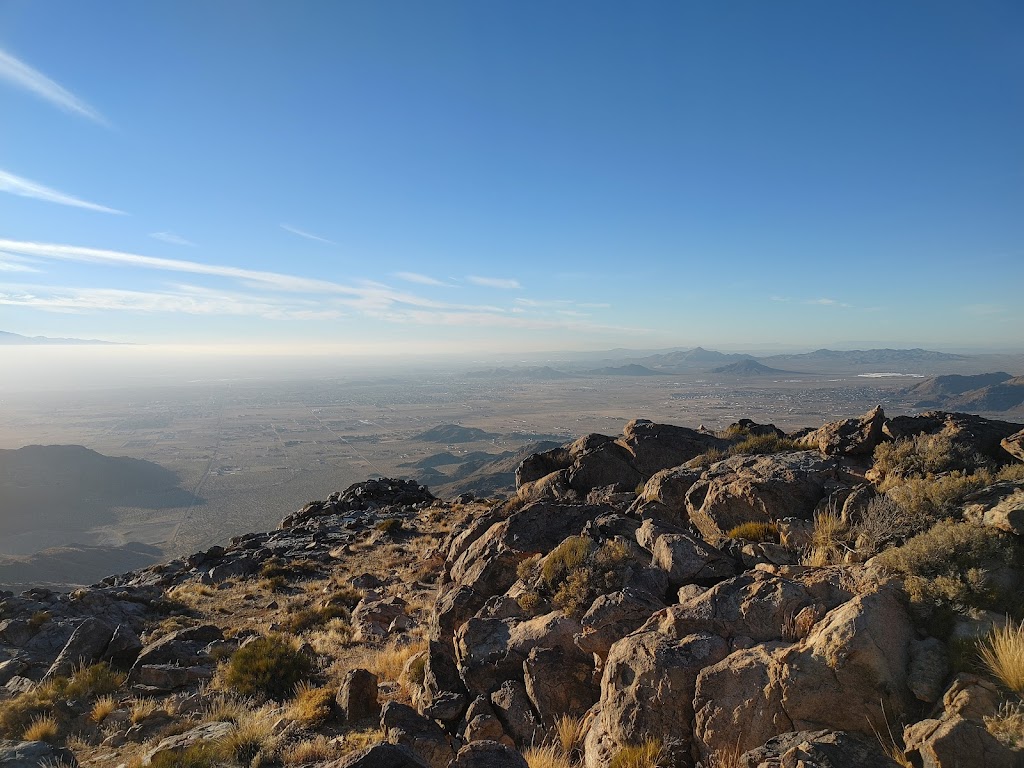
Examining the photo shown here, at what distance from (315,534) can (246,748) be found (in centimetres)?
2182

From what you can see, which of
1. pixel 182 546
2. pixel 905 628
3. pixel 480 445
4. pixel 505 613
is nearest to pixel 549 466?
pixel 505 613

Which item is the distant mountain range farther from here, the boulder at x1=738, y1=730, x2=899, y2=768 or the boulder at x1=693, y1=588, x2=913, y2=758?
the boulder at x1=738, y1=730, x2=899, y2=768

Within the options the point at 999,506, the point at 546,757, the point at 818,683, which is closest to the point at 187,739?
the point at 546,757

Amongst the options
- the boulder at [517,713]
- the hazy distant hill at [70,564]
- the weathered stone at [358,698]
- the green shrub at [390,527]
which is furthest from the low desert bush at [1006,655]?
the hazy distant hill at [70,564]

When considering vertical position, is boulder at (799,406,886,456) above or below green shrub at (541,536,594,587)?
above

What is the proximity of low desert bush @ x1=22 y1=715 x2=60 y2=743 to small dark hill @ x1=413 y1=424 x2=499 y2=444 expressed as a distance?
6822 inches

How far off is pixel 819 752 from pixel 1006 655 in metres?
2.19

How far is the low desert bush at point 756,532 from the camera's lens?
410 inches

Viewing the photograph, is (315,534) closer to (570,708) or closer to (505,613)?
(505,613)

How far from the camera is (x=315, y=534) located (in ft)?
90.8

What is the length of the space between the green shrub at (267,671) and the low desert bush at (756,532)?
9.23 metres

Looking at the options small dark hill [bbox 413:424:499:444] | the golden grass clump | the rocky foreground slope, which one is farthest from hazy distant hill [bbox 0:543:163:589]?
small dark hill [bbox 413:424:499:444]

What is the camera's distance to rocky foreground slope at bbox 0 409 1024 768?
213 inches

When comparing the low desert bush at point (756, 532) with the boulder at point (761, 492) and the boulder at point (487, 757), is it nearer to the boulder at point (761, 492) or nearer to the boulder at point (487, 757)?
the boulder at point (761, 492)
